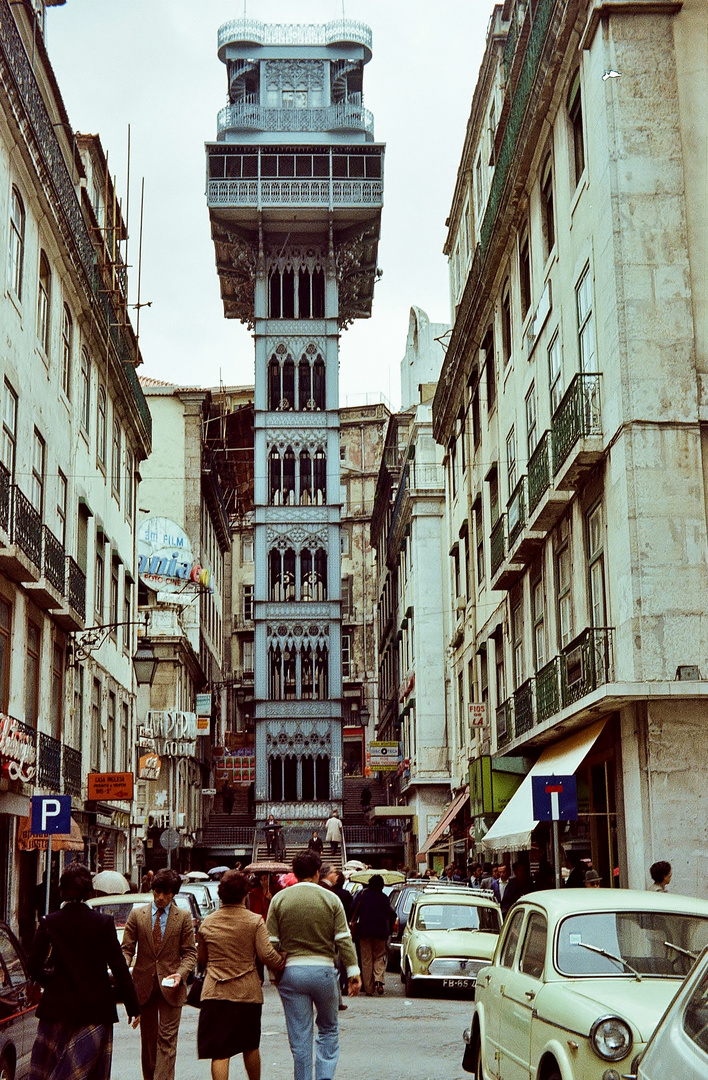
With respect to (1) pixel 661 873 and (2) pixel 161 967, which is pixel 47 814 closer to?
(1) pixel 661 873

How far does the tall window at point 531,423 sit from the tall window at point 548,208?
280 cm

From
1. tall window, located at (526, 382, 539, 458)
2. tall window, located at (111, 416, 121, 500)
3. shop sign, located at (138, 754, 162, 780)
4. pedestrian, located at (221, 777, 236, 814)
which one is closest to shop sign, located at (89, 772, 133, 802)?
tall window, located at (111, 416, 121, 500)

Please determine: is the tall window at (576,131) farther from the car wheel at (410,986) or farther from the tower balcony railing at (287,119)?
the tower balcony railing at (287,119)

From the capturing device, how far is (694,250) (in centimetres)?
1980

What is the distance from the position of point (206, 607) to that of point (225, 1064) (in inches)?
2557

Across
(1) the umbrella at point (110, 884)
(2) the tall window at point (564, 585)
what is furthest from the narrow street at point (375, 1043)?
(1) the umbrella at point (110, 884)

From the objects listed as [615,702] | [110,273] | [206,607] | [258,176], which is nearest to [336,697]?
[206,607]

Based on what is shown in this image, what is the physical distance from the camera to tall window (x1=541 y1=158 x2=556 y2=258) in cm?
2542

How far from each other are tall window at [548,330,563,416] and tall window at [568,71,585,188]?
107 inches

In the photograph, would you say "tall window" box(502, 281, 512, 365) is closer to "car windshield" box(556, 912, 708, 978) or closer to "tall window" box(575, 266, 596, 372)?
"tall window" box(575, 266, 596, 372)

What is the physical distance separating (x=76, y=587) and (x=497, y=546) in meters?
8.90

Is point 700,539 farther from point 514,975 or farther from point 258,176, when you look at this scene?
point 258,176

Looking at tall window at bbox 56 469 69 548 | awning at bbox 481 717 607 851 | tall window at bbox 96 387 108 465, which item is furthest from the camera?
tall window at bbox 96 387 108 465

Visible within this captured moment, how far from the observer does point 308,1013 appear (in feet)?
31.0
